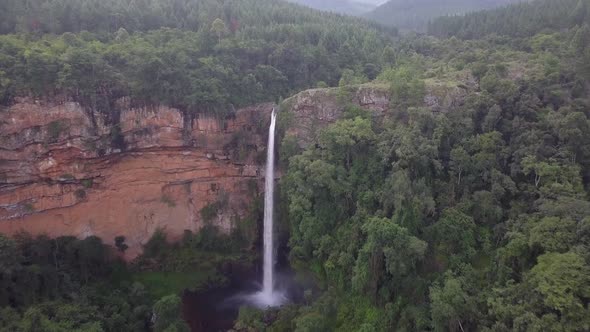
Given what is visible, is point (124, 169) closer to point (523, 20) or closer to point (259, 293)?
point (259, 293)

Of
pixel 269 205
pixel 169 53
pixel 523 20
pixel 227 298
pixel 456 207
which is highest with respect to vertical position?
pixel 523 20

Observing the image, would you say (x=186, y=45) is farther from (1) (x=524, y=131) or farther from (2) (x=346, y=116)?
(1) (x=524, y=131)

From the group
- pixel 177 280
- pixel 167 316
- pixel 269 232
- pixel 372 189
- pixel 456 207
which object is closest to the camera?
pixel 456 207

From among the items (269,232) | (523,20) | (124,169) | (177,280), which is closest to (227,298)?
(177,280)

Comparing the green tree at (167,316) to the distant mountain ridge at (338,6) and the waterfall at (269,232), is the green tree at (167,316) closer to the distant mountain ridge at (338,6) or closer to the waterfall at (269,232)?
the waterfall at (269,232)

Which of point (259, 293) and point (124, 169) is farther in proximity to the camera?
point (124, 169)

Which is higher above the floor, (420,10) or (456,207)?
(420,10)

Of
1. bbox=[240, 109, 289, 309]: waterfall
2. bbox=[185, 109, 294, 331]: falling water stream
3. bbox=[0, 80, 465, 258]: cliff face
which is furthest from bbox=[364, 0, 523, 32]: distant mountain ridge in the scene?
bbox=[185, 109, 294, 331]: falling water stream

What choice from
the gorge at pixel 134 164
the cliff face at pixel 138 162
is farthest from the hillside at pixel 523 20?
the gorge at pixel 134 164
